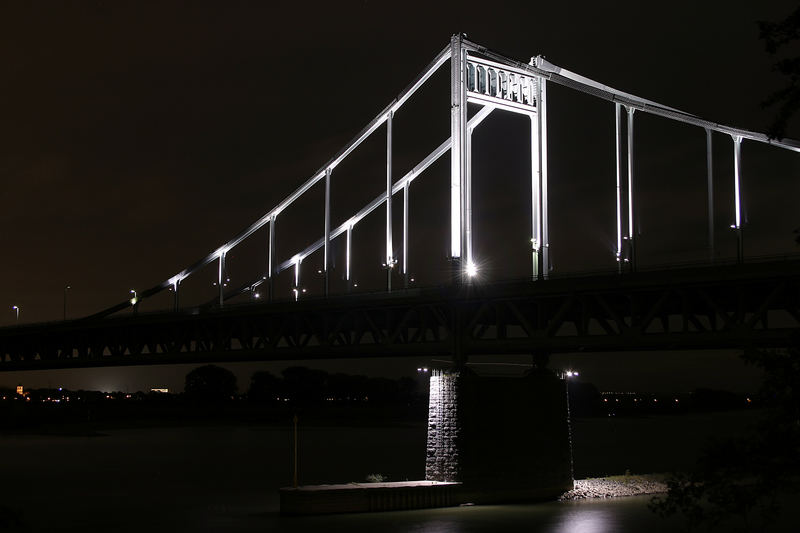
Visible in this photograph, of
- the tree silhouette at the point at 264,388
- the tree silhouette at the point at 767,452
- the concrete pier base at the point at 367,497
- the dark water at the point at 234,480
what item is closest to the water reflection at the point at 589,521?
the dark water at the point at 234,480

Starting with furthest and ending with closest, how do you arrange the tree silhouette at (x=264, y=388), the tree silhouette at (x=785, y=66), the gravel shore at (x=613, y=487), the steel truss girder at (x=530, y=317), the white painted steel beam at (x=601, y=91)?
1. the tree silhouette at (x=264, y=388)
2. the white painted steel beam at (x=601, y=91)
3. the gravel shore at (x=613, y=487)
4. the steel truss girder at (x=530, y=317)
5. the tree silhouette at (x=785, y=66)

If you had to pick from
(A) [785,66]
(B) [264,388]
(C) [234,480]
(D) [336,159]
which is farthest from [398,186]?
(B) [264,388]

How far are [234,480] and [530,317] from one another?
2478 cm

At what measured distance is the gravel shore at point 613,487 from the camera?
40.0 m

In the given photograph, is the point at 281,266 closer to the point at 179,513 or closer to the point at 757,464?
the point at 179,513

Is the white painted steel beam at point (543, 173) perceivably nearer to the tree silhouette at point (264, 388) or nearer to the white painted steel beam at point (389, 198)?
the white painted steel beam at point (389, 198)

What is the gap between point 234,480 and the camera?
59.2 m

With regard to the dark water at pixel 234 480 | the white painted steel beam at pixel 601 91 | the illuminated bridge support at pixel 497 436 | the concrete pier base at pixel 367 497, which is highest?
the white painted steel beam at pixel 601 91

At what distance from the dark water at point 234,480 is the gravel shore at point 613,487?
0.66 m

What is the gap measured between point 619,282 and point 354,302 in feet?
40.6

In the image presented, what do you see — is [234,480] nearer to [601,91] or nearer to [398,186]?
[398,186]

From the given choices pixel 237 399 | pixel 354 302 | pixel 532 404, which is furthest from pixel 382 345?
pixel 237 399

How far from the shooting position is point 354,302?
42844 mm

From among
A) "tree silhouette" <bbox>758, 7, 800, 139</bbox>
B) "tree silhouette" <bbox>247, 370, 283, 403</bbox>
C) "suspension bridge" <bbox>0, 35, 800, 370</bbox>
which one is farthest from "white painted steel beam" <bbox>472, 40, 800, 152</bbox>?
"tree silhouette" <bbox>247, 370, 283, 403</bbox>
